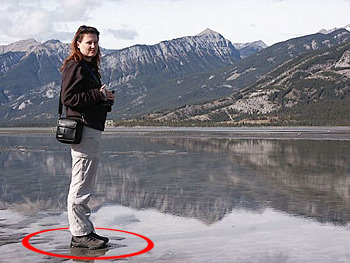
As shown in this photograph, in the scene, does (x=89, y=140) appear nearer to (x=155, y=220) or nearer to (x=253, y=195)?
(x=155, y=220)

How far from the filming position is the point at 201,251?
864 centimetres

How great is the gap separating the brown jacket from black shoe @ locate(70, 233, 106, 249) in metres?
1.90

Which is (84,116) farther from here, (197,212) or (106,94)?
(197,212)

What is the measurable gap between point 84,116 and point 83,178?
1.09 m

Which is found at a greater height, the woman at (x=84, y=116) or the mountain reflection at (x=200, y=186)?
the woman at (x=84, y=116)

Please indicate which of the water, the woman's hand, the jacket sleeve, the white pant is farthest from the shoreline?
the jacket sleeve

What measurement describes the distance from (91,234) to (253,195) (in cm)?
724

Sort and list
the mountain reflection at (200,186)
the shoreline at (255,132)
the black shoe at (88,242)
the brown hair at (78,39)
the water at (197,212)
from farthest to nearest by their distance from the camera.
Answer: the shoreline at (255,132) → the mountain reflection at (200,186) → the brown hair at (78,39) → the black shoe at (88,242) → the water at (197,212)

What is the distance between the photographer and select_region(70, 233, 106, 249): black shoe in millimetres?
8781

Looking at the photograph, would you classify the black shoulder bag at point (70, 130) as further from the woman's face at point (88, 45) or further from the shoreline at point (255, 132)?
the shoreline at point (255, 132)

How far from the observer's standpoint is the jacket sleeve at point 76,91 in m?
8.91

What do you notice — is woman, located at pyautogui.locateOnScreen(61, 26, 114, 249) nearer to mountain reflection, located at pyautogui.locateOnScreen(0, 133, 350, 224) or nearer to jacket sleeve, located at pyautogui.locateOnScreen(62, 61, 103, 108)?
jacket sleeve, located at pyautogui.locateOnScreen(62, 61, 103, 108)

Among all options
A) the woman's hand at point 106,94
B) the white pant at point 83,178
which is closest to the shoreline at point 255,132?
the woman's hand at point 106,94

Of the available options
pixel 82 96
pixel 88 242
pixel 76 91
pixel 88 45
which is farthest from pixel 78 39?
pixel 88 242
